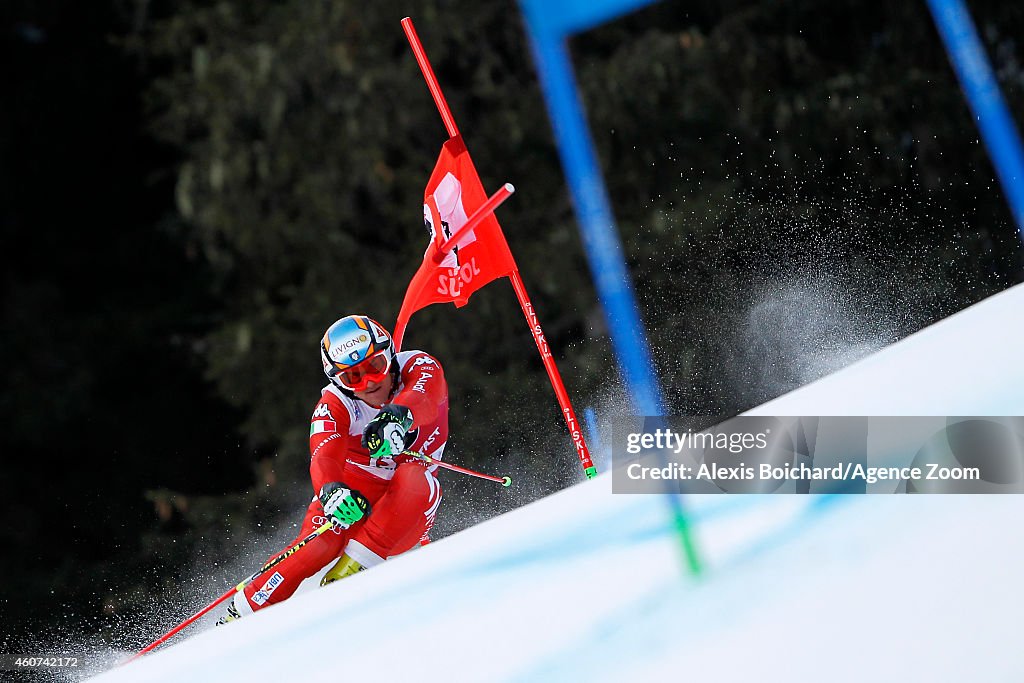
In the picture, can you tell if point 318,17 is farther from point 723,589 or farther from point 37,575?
point 723,589

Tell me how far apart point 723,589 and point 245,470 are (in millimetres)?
8491

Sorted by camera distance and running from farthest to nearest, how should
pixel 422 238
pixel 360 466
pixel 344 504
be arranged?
1. pixel 422 238
2. pixel 360 466
3. pixel 344 504

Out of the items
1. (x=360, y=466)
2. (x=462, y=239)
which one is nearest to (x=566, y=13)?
→ (x=462, y=239)

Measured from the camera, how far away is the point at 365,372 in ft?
14.0

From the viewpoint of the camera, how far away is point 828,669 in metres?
2.00

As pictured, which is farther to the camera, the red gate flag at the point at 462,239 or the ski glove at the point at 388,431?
the red gate flag at the point at 462,239

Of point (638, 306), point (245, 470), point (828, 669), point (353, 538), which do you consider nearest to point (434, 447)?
point (353, 538)

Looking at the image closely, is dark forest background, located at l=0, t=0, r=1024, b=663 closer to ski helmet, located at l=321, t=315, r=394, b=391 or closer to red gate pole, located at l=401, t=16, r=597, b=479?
red gate pole, located at l=401, t=16, r=597, b=479

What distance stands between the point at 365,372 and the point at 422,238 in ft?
17.7

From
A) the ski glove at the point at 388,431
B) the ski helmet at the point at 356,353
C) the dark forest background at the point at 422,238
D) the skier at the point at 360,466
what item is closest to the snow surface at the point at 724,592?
the ski glove at the point at 388,431

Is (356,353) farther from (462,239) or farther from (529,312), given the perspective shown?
(529,312)

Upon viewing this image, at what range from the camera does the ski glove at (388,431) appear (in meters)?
3.86

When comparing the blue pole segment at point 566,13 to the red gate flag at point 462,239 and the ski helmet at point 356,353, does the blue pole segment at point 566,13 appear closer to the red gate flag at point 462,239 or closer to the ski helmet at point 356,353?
the red gate flag at point 462,239

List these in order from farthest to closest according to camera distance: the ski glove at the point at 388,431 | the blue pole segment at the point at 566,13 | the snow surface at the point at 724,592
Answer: the blue pole segment at the point at 566,13
the ski glove at the point at 388,431
the snow surface at the point at 724,592
